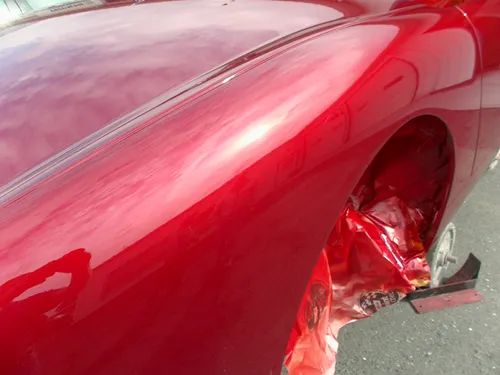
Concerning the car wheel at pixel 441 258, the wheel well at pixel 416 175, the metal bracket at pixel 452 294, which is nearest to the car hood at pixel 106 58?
the wheel well at pixel 416 175

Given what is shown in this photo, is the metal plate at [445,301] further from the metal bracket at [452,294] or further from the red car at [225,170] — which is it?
the red car at [225,170]

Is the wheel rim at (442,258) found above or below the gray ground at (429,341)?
above

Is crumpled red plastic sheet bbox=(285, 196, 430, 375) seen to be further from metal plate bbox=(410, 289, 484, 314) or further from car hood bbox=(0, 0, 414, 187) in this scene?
car hood bbox=(0, 0, 414, 187)

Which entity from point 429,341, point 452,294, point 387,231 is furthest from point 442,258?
point 387,231

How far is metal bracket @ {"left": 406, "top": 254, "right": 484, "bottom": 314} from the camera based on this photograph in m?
2.08

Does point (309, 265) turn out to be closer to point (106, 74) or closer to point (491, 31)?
point (106, 74)

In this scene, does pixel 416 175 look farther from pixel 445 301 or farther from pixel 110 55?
pixel 110 55

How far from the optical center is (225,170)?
0.89m

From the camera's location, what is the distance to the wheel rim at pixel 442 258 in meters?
1.96

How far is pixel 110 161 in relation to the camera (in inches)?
35.0

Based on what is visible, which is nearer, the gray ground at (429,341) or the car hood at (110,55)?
the car hood at (110,55)

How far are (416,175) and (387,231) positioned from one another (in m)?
0.21

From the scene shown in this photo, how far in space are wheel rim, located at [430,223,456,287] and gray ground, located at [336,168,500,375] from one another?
0.15 m

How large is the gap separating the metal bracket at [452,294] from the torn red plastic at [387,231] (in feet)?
1.61
